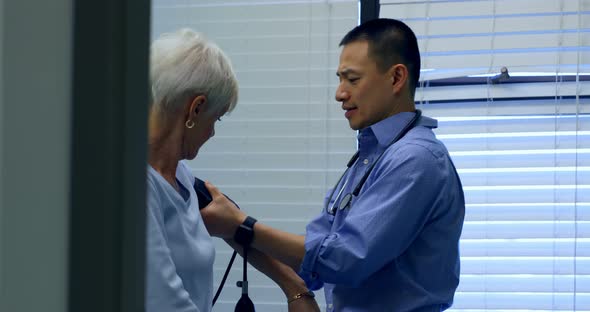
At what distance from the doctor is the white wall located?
59.8 inches

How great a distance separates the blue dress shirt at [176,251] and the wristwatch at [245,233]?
30cm

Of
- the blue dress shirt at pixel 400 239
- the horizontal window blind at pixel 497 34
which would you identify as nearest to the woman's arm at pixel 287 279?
the blue dress shirt at pixel 400 239

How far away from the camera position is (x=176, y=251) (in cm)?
165

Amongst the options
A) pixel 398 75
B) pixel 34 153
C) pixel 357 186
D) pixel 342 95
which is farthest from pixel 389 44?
pixel 34 153

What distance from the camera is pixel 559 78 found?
2.79 metres

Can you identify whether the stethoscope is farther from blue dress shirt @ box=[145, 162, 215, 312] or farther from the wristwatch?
blue dress shirt @ box=[145, 162, 215, 312]

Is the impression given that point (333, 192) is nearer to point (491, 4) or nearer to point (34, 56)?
point (491, 4)

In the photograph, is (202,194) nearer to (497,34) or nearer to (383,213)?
(383,213)

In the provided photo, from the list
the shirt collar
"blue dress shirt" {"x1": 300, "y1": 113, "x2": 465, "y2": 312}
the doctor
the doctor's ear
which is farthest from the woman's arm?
the doctor's ear

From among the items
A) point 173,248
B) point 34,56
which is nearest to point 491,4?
point 173,248

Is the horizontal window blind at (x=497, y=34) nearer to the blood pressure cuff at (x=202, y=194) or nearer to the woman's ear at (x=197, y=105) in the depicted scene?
the blood pressure cuff at (x=202, y=194)

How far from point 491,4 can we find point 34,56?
252 centimetres

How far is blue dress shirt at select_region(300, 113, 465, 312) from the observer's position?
6.53 feet

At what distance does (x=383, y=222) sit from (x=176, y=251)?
0.59 metres
